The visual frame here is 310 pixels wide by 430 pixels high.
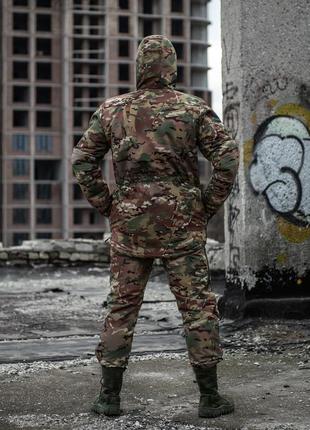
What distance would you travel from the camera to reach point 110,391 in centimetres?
431

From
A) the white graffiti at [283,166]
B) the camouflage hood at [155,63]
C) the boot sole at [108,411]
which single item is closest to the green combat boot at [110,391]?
the boot sole at [108,411]

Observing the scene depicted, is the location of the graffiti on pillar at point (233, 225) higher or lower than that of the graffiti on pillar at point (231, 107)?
lower

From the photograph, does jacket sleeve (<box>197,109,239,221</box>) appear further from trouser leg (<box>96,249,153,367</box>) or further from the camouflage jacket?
trouser leg (<box>96,249,153,367</box>)

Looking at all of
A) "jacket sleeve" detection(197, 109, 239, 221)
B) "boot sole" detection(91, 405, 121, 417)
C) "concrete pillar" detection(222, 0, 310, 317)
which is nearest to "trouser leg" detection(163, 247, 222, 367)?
"jacket sleeve" detection(197, 109, 239, 221)

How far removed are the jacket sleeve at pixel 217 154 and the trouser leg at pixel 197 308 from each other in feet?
1.11

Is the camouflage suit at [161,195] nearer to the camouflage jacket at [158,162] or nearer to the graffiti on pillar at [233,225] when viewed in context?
the camouflage jacket at [158,162]

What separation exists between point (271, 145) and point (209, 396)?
11.9ft

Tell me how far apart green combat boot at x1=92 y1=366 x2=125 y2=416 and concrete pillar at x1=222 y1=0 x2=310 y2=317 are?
3174 millimetres

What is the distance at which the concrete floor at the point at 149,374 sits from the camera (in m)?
4.20

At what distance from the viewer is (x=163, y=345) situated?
6.30 m

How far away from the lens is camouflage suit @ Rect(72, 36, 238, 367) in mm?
4277

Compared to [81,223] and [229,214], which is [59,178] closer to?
[81,223]

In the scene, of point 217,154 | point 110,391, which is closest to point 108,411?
point 110,391

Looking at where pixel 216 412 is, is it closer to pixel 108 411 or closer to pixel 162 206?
pixel 108 411
